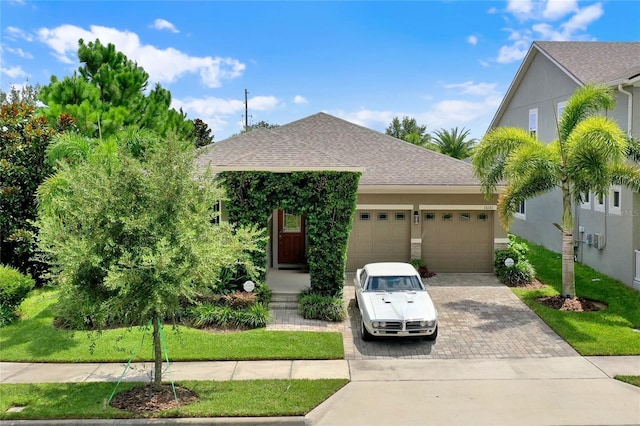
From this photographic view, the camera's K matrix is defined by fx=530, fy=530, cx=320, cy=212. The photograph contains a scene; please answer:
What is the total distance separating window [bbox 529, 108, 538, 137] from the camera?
22.3 meters

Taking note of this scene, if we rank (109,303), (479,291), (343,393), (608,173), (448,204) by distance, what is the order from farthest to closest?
(448,204)
(479,291)
(608,173)
(343,393)
(109,303)

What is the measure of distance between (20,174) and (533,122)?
1959 centimetres

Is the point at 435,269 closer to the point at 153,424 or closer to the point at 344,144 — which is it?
the point at 344,144

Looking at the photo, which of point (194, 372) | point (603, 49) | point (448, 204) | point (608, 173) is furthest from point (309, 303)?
point (603, 49)

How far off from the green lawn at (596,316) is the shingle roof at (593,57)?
6.59 metres

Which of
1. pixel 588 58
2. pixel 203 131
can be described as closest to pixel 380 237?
pixel 588 58

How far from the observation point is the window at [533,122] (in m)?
22.3

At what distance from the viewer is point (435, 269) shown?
706 inches

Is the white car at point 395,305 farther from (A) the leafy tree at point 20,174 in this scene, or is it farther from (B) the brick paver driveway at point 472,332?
(A) the leafy tree at point 20,174

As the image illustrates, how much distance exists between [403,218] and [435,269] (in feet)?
6.75

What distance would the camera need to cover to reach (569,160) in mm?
13578

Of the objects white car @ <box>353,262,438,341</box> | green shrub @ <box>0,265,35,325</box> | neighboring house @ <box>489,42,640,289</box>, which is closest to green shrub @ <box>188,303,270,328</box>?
white car @ <box>353,262,438,341</box>

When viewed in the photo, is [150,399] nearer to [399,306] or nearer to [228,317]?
[228,317]

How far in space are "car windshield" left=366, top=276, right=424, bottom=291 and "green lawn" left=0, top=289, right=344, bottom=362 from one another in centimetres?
147
